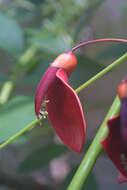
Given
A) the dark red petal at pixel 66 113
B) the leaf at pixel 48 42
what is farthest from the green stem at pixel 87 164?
the leaf at pixel 48 42

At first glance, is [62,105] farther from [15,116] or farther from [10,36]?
[10,36]

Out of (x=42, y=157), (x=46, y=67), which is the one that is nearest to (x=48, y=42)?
(x=46, y=67)

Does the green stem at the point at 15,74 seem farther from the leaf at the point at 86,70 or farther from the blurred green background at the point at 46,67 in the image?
the leaf at the point at 86,70

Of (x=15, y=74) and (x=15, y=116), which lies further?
(x=15, y=74)

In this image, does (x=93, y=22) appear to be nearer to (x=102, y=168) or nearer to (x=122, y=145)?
(x=102, y=168)

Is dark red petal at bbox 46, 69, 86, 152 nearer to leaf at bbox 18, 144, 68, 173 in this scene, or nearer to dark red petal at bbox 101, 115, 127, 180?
dark red petal at bbox 101, 115, 127, 180

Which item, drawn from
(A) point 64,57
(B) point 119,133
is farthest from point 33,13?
(B) point 119,133

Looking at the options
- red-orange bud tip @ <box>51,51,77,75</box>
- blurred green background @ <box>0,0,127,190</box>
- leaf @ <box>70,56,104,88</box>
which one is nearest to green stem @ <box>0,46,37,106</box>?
blurred green background @ <box>0,0,127,190</box>
